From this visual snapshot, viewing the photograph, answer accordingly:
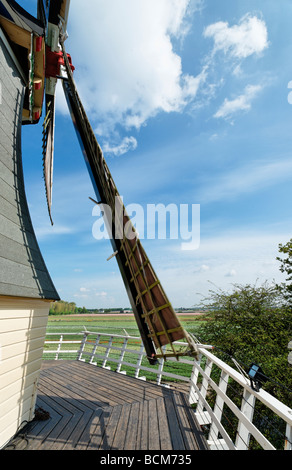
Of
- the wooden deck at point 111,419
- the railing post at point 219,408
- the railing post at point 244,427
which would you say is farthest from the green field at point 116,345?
the railing post at point 244,427

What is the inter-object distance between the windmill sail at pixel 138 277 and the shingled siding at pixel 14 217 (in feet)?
5.14

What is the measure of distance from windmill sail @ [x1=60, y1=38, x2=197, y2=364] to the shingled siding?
5.14 feet

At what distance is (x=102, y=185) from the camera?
17.1 ft

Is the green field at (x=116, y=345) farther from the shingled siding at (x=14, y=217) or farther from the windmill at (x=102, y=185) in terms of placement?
the shingled siding at (x=14, y=217)

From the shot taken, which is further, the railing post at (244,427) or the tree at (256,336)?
the tree at (256,336)

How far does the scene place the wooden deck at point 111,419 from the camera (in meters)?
3.40

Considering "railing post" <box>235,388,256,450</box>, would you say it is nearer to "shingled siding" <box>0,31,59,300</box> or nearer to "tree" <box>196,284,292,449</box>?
"shingled siding" <box>0,31,59,300</box>

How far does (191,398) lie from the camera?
4734 mm

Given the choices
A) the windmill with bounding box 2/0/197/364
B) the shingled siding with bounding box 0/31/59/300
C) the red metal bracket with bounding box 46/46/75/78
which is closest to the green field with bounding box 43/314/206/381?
the windmill with bounding box 2/0/197/364

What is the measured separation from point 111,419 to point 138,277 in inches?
104

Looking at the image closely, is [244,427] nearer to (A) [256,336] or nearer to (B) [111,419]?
(B) [111,419]

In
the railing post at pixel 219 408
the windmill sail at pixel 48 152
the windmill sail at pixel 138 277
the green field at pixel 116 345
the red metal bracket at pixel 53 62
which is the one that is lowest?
the green field at pixel 116 345

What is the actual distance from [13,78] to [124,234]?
4.64 m

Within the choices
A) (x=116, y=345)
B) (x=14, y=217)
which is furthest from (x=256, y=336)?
(x=116, y=345)
